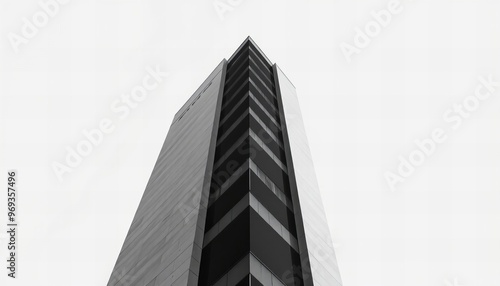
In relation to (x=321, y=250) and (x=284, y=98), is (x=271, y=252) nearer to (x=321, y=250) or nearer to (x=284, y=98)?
(x=321, y=250)

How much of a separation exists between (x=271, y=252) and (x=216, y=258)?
2257mm

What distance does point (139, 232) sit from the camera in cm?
2628

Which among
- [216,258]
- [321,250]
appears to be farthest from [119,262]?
[321,250]

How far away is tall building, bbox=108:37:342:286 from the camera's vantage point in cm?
1664

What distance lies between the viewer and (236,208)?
18.5 m

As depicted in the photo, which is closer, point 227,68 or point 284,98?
point 284,98

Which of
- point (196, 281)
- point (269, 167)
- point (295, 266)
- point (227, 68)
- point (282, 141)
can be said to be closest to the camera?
point (196, 281)

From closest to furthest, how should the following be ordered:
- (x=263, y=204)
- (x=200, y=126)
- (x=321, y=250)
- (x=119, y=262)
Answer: (x=263, y=204) → (x=321, y=250) → (x=119, y=262) → (x=200, y=126)

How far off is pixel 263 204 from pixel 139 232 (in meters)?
11.0

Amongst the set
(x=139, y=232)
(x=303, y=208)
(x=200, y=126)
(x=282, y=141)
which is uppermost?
(x=200, y=126)

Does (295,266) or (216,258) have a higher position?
(216,258)

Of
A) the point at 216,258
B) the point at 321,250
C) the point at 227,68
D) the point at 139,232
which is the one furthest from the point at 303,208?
the point at 227,68

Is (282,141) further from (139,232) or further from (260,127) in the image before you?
(139,232)

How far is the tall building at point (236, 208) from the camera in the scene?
54.6 feet
